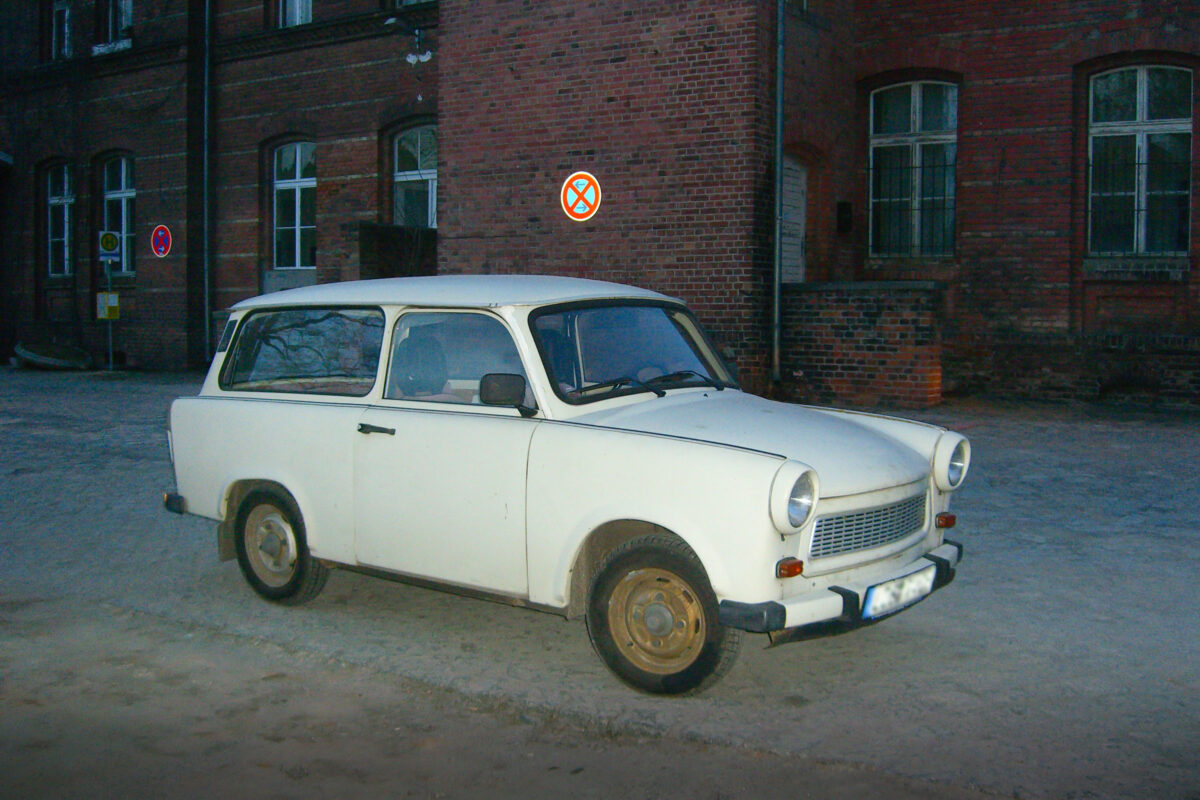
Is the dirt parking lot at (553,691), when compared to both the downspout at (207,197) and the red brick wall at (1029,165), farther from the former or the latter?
the downspout at (207,197)

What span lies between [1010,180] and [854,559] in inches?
471

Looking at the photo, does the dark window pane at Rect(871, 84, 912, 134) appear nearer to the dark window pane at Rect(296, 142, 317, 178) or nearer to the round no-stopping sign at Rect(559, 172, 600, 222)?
the round no-stopping sign at Rect(559, 172, 600, 222)

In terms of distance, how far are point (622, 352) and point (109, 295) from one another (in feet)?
66.5

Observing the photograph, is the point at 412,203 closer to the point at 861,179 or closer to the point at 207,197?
the point at 207,197

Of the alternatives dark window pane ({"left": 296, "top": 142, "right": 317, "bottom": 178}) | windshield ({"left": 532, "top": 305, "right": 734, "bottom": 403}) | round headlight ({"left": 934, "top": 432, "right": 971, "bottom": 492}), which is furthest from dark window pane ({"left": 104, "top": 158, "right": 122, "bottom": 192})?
round headlight ({"left": 934, "top": 432, "right": 971, "bottom": 492})

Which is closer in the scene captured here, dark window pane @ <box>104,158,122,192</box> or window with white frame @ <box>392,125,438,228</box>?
window with white frame @ <box>392,125,438,228</box>

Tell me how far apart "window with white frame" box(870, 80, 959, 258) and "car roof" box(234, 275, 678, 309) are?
11110mm

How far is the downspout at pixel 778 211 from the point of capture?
14469 millimetres

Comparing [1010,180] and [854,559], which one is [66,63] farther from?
[854,559]

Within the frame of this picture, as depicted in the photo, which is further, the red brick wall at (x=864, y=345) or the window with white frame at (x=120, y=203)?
the window with white frame at (x=120, y=203)

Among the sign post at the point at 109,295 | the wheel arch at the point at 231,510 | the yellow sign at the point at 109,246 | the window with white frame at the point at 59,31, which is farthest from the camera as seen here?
the window with white frame at the point at 59,31

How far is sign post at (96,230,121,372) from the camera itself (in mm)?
22719

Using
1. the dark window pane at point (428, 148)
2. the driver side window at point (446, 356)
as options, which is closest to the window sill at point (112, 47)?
the dark window pane at point (428, 148)

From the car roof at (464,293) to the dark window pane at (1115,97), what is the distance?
11.3m
